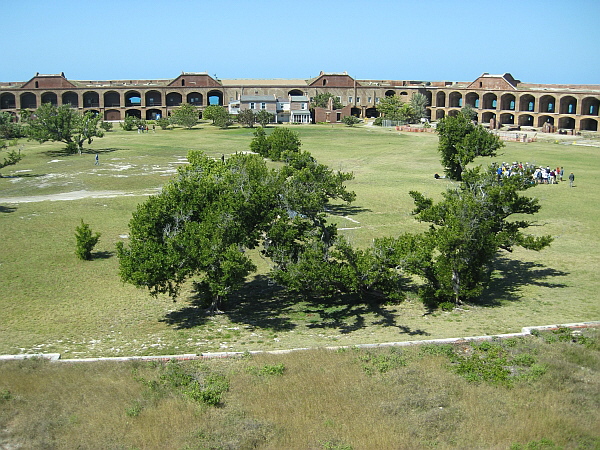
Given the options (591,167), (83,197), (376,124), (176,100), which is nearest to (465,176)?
(83,197)

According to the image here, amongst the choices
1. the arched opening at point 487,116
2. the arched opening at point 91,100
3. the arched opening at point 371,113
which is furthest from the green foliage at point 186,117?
the arched opening at point 487,116

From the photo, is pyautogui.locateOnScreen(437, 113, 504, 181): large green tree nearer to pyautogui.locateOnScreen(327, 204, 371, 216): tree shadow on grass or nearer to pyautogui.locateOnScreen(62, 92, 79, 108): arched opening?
pyautogui.locateOnScreen(327, 204, 371, 216): tree shadow on grass

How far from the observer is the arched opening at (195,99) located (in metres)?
107

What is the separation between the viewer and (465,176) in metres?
26.1

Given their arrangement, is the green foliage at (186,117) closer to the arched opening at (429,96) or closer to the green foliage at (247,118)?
the green foliage at (247,118)

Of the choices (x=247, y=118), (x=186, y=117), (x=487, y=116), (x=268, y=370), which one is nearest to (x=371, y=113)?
(x=487, y=116)

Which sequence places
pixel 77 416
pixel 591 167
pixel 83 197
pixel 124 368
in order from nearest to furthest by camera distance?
1. pixel 77 416
2. pixel 124 368
3. pixel 83 197
4. pixel 591 167

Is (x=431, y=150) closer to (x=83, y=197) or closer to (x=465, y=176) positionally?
(x=83, y=197)

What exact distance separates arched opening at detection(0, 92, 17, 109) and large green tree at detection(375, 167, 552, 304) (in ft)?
303

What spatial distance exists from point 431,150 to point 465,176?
1663 inches

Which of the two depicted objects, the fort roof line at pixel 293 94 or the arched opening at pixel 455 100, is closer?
the fort roof line at pixel 293 94

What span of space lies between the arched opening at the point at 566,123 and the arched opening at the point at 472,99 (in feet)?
48.5

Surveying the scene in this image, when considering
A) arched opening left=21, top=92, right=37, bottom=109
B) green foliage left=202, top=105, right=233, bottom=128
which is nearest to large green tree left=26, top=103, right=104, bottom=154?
green foliage left=202, top=105, right=233, bottom=128

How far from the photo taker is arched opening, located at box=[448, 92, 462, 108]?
104 meters
